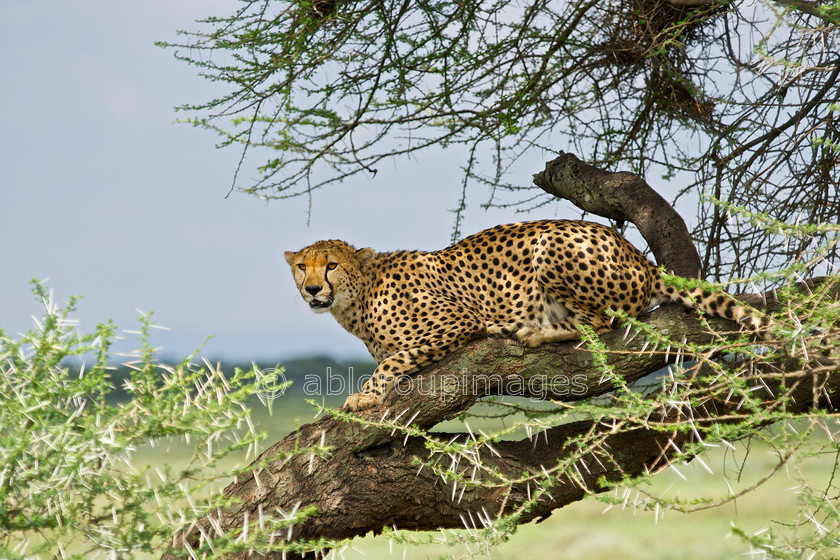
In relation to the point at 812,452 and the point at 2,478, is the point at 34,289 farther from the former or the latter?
the point at 812,452

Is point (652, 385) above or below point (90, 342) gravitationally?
below

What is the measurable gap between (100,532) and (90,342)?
23.4 inches

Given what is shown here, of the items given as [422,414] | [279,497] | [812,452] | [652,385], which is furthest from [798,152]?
[279,497]

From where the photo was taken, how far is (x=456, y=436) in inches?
158

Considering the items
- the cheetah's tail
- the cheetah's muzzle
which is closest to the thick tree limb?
the cheetah's tail

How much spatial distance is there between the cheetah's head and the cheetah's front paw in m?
0.58

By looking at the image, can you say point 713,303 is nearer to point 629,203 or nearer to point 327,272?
point 629,203

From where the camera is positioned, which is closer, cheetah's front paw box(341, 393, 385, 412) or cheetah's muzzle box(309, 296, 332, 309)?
cheetah's front paw box(341, 393, 385, 412)

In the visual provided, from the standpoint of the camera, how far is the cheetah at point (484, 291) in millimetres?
4008

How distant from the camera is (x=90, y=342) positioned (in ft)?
8.74

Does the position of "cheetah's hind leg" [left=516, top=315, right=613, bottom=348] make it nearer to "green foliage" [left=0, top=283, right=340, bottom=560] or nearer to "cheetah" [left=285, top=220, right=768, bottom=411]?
"cheetah" [left=285, top=220, right=768, bottom=411]

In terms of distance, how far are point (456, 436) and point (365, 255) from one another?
3.48 ft

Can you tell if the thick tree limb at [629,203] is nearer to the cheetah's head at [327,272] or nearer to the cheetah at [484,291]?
the cheetah at [484,291]

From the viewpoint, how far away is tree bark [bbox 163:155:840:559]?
3785mm
